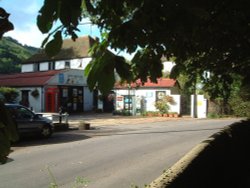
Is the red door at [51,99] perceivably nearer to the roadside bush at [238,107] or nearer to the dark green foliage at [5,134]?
the roadside bush at [238,107]

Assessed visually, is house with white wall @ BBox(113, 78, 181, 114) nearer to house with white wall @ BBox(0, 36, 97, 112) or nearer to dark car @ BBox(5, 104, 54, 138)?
house with white wall @ BBox(0, 36, 97, 112)

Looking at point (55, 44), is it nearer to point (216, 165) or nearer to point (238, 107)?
point (216, 165)

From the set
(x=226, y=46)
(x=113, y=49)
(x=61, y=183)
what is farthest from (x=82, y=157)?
(x=113, y=49)

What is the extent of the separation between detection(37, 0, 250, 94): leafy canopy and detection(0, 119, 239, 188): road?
12.4 feet

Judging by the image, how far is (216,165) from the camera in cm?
613

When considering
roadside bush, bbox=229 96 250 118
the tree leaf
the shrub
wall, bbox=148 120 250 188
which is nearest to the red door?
the shrub

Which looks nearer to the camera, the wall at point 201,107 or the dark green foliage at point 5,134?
the dark green foliage at point 5,134

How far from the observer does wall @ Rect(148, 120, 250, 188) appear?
4.96m

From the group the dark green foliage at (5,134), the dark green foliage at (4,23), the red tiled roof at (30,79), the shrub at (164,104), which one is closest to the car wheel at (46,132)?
the dark green foliage at (5,134)

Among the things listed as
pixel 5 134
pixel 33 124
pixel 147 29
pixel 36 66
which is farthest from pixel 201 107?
pixel 5 134

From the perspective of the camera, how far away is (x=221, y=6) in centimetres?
431

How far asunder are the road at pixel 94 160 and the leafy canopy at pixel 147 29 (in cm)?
377

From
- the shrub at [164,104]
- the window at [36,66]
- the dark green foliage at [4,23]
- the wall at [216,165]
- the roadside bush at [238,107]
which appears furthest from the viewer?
the window at [36,66]

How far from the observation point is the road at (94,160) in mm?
9398
